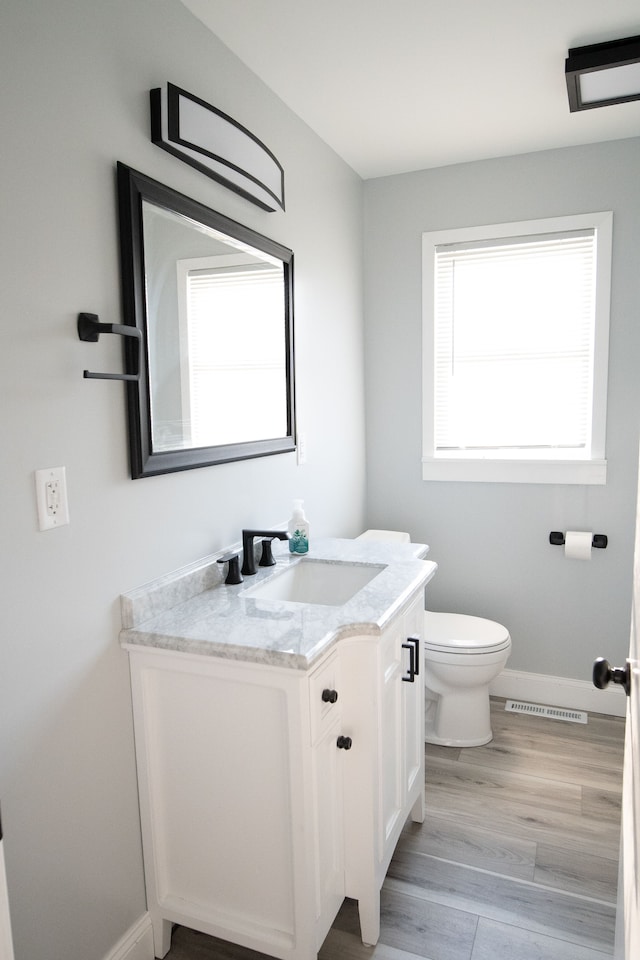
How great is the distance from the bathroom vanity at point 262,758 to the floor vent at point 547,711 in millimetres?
1435

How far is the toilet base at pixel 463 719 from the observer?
258 centimetres

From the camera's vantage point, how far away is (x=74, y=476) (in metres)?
1.35

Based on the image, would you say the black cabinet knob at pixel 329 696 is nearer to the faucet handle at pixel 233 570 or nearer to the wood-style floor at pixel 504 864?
the faucet handle at pixel 233 570

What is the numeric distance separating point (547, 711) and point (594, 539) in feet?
2.72

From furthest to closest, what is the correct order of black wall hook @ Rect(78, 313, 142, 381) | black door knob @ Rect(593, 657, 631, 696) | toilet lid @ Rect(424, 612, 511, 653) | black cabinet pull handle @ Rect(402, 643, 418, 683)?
toilet lid @ Rect(424, 612, 511, 653) < black cabinet pull handle @ Rect(402, 643, 418, 683) < black wall hook @ Rect(78, 313, 142, 381) < black door knob @ Rect(593, 657, 631, 696)

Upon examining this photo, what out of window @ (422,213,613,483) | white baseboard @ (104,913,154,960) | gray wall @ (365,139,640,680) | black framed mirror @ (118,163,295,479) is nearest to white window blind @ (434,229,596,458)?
window @ (422,213,613,483)

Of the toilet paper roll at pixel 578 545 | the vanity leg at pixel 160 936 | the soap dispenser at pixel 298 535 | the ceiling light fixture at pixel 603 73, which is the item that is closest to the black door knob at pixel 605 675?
the soap dispenser at pixel 298 535

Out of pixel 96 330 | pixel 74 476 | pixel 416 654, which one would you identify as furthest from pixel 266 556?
pixel 96 330

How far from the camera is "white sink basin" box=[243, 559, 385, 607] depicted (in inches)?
79.3

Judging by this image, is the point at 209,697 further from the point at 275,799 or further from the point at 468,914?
the point at 468,914

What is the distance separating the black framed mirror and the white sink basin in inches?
16.5

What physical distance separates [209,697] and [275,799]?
10.7 inches

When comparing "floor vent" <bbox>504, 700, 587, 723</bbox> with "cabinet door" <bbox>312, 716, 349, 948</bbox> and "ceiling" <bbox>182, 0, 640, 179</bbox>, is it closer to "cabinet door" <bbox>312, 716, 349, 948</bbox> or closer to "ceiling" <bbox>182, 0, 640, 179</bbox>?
"cabinet door" <bbox>312, 716, 349, 948</bbox>

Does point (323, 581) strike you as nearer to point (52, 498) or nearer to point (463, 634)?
point (463, 634)
